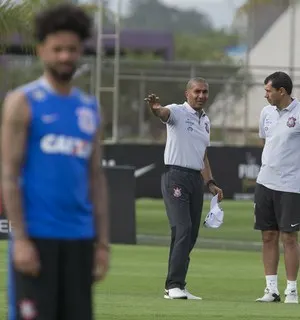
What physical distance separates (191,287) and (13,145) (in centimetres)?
796

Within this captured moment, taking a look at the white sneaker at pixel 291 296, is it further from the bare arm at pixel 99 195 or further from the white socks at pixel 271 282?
Answer: the bare arm at pixel 99 195

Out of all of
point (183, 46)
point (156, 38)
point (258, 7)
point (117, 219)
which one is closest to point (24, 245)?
point (117, 219)

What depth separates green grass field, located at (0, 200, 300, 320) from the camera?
11.3 meters

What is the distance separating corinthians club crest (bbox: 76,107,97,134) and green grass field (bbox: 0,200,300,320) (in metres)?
4.29

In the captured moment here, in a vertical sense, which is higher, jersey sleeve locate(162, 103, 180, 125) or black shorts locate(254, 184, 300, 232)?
jersey sleeve locate(162, 103, 180, 125)

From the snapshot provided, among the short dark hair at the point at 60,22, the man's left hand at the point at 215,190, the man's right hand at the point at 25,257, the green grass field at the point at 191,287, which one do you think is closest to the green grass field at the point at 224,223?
the green grass field at the point at 191,287

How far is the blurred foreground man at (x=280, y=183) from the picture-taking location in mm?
12797

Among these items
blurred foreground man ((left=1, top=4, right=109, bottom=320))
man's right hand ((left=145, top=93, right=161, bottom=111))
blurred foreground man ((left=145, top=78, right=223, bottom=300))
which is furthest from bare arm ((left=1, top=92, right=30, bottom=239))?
blurred foreground man ((left=145, top=78, right=223, bottom=300))

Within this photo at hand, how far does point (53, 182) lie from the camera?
665cm

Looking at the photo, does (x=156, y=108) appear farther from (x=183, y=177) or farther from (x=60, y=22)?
(x=60, y=22)


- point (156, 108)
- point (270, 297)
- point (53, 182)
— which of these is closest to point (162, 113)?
point (156, 108)

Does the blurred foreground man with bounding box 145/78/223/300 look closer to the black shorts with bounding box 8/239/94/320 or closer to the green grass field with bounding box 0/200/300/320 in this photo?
the green grass field with bounding box 0/200/300/320

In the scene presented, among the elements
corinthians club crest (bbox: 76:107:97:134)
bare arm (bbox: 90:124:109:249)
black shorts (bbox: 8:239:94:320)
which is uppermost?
corinthians club crest (bbox: 76:107:97:134)

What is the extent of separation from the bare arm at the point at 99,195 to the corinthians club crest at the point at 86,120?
8 cm
